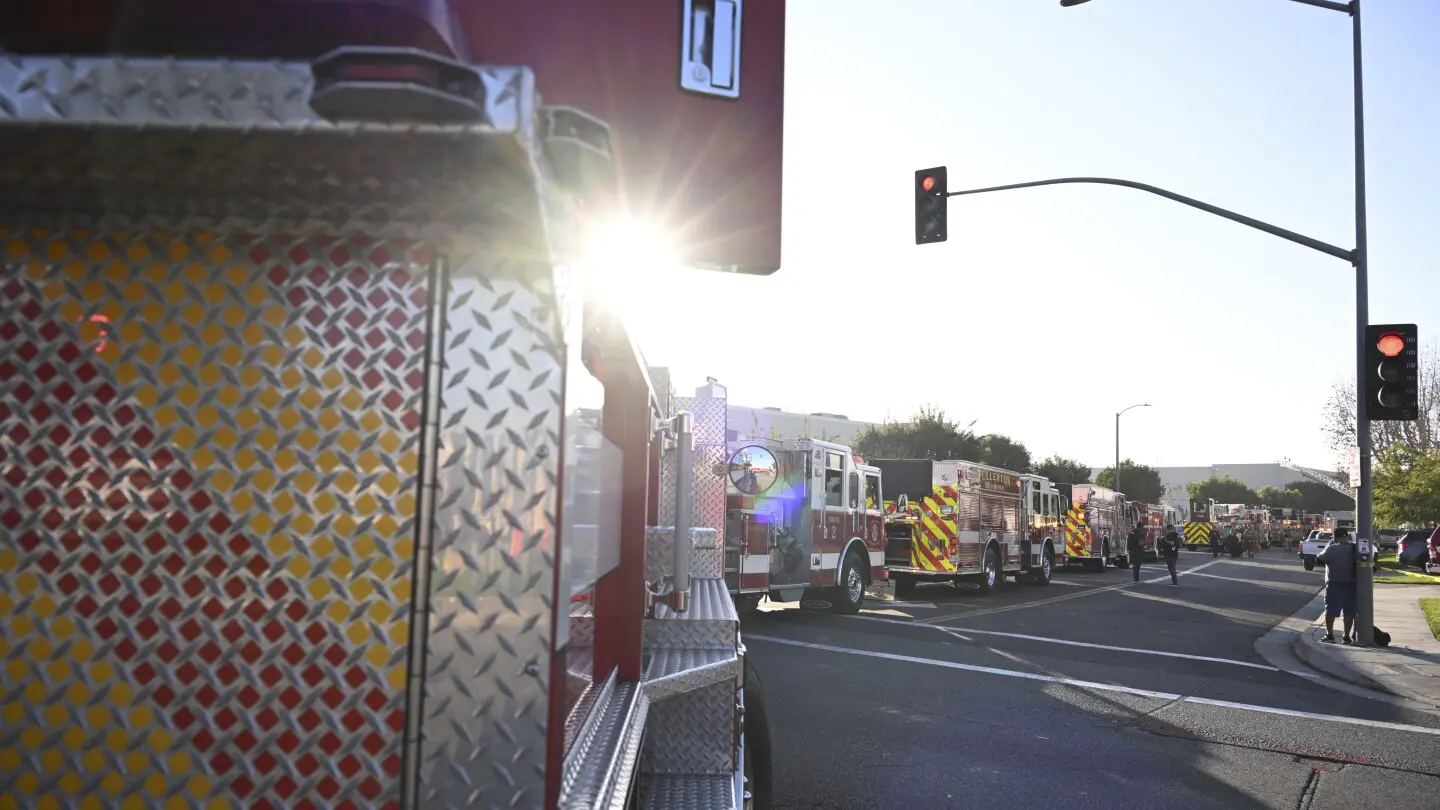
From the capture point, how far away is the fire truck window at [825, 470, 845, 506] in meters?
15.0

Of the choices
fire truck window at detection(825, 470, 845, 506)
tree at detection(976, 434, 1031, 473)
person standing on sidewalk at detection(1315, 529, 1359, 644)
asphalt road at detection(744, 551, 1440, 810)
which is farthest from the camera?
tree at detection(976, 434, 1031, 473)

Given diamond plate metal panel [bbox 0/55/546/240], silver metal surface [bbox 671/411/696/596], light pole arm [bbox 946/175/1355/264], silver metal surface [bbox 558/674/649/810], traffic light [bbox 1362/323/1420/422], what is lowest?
silver metal surface [bbox 558/674/649/810]

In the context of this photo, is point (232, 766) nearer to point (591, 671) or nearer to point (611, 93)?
point (611, 93)

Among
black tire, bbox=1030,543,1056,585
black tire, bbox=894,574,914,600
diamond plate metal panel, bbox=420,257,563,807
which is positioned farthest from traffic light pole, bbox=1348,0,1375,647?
diamond plate metal panel, bbox=420,257,563,807

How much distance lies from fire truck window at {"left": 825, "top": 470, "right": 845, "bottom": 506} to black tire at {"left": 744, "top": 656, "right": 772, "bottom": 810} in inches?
427

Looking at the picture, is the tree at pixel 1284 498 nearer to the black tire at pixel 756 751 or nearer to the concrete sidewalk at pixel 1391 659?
the concrete sidewalk at pixel 1391 659

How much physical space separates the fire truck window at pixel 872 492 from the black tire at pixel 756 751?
1252 cm

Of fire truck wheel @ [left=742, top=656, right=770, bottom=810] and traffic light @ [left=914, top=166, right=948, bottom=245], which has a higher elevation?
traffic light @ [left=914, top=166, right=948, bottom=245]

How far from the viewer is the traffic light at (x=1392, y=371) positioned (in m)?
12.0

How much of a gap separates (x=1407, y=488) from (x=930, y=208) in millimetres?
27897

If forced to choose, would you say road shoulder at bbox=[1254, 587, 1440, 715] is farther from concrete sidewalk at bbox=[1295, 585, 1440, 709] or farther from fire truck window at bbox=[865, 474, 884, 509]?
fire truck window at bbox=[865, 474, 884, 509]

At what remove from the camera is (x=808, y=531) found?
14258 millimetres

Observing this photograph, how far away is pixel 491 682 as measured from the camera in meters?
1.26

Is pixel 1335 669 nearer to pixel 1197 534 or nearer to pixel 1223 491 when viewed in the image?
pixel 1197 534
